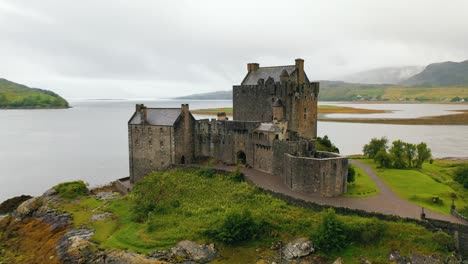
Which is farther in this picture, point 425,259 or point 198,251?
point 198,251

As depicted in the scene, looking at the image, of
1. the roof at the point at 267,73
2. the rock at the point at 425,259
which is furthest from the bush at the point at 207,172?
the rock at the point at 425,259

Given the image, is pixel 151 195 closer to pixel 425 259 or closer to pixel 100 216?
pixel 100 216

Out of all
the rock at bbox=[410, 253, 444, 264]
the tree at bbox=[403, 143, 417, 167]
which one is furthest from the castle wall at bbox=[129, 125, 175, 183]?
the tree at bbox=[403, 143, 417, 167]

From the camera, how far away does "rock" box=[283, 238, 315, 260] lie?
2835 centimetres

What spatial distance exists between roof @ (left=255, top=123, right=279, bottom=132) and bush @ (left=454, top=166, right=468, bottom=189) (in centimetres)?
2097

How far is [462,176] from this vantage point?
40.9m

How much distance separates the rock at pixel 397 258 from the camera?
26.2m

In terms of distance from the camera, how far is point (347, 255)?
27688 millimetres

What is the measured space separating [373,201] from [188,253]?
664 inches

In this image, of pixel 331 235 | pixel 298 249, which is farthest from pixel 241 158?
pixel 331 235

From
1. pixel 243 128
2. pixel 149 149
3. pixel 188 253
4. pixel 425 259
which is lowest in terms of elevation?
pixel 188 253

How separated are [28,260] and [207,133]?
945 inches

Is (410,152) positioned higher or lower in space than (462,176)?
higher

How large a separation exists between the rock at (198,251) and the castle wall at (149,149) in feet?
57.3
